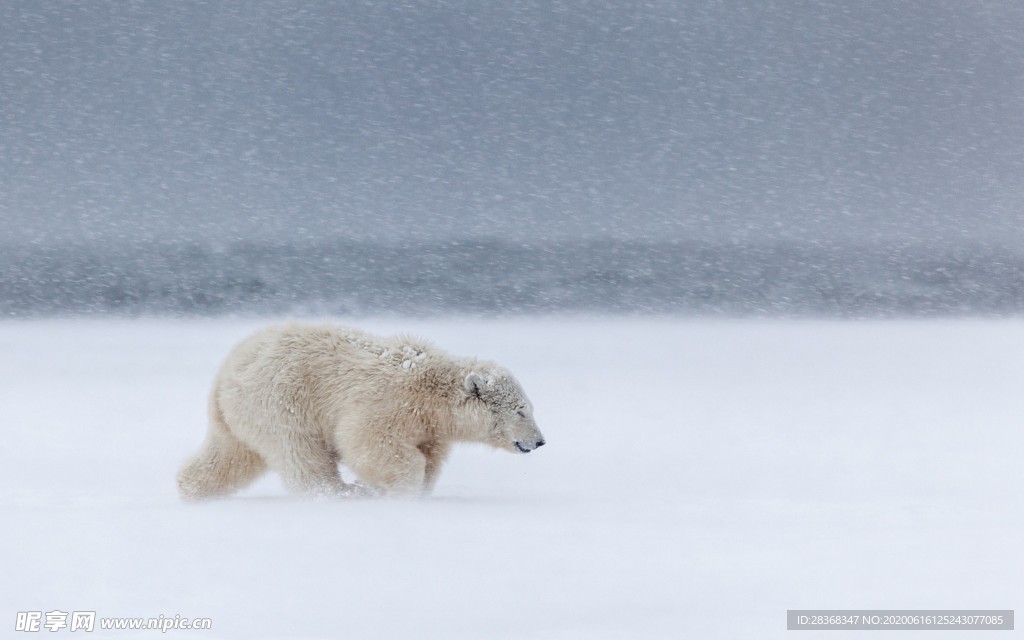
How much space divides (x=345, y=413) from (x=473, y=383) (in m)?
0.82

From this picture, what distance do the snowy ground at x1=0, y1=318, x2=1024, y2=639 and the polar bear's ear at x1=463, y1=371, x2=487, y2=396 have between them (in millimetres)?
669

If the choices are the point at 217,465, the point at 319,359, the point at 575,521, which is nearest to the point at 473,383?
the point at 319,359

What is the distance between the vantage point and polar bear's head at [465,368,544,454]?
7184 mm

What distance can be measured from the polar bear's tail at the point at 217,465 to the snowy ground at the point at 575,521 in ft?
0.67

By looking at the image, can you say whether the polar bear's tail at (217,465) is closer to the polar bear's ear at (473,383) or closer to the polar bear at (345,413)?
the polar bear at (345,413)

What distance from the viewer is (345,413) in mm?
6914

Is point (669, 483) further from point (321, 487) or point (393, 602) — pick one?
point (393, 602)

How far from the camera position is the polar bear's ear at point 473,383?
7.12 m

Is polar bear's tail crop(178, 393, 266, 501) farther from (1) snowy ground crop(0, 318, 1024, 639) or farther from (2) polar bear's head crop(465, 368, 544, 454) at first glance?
(2) polar bear's head crop(465, 368, 544, 454)

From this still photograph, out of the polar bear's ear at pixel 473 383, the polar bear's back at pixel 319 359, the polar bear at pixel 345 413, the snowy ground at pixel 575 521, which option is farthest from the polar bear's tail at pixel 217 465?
the polar bear's ear at pixel 473 383

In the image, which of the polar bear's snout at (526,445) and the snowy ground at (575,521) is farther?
the polar bear's snout at (526,445)

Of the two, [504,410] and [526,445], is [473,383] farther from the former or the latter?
[526,445]

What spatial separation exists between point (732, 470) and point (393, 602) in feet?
15.1

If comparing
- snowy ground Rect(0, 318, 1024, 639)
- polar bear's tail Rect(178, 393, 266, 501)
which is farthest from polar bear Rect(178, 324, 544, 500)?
snowy ground Rect(0, 318, 1024, 639)
